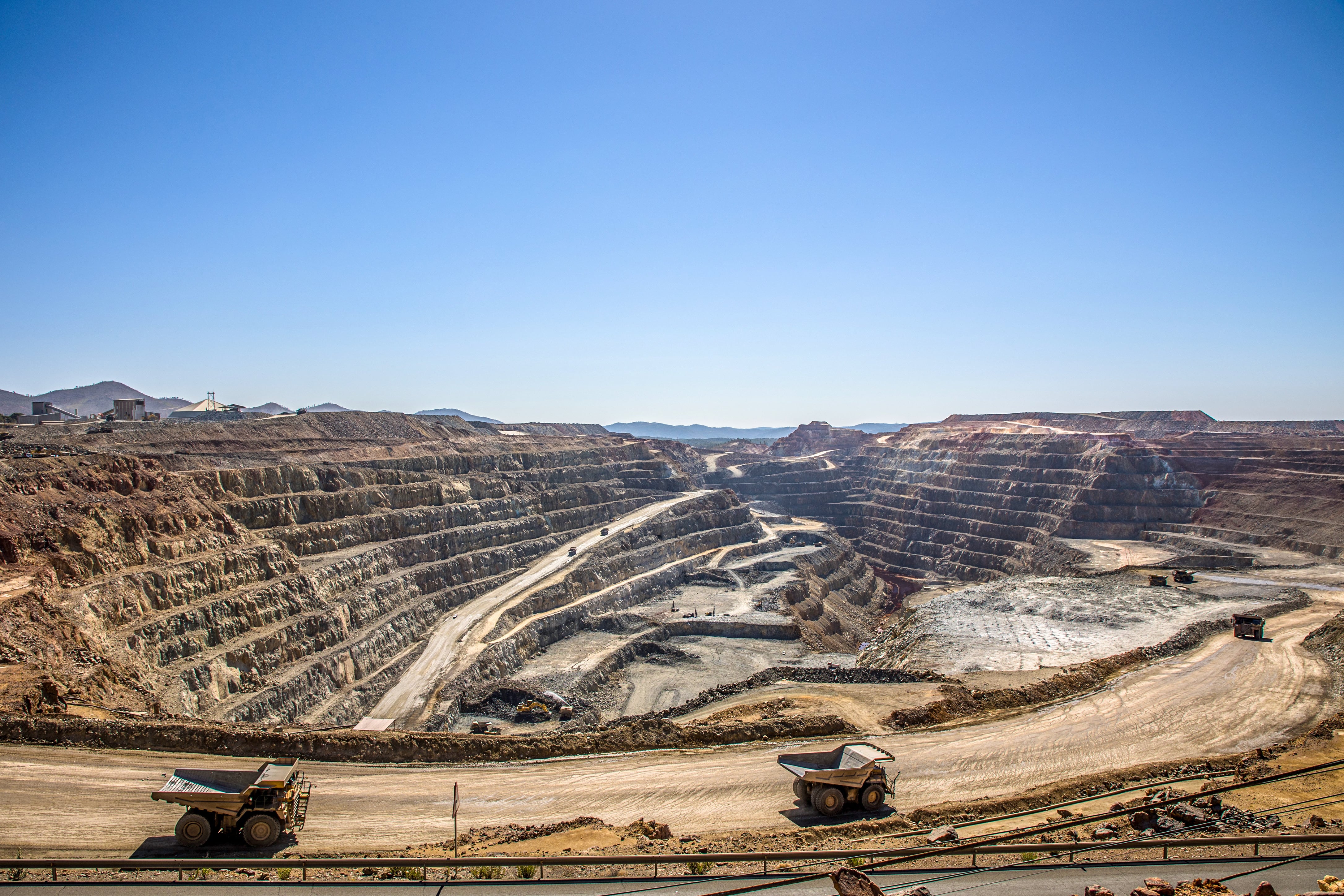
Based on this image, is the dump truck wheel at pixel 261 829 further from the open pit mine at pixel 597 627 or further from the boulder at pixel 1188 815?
the boulder at pixel 1188 815

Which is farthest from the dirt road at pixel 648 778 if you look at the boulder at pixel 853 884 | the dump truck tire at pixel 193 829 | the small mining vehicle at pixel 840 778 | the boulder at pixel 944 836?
the boulder at pixel 853 884

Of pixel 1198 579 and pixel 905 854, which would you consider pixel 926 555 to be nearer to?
pixel 1198 579

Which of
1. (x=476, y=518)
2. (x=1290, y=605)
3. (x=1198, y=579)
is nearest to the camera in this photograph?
(x=1290, y=605)

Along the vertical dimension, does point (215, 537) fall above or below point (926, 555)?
above

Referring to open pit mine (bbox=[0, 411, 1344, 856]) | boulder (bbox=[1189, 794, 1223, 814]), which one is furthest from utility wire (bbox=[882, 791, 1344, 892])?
open pit mine (bbox=[0, 411, 1344, 856])

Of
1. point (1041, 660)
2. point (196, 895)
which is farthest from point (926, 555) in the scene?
point (196, 895)

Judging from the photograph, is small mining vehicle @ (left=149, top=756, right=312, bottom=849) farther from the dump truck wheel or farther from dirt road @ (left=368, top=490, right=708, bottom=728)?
dirt road @ (left=368, top=490, right=708, bottom=728)

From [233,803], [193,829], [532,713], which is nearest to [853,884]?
[233,803]
